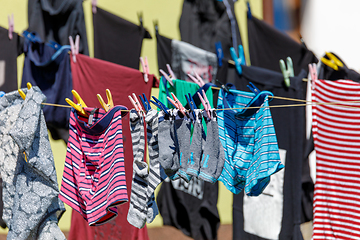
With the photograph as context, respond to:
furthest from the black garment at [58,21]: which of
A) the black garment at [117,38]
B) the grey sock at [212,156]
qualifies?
the grey sock at [212,156]

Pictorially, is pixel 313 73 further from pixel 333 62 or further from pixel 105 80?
pixel 105 80

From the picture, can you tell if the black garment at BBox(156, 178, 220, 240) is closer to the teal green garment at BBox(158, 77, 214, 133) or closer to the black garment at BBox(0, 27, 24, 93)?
the teal green garment at BBox(158, 77, 214, 133)

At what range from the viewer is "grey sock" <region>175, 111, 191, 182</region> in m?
1.84

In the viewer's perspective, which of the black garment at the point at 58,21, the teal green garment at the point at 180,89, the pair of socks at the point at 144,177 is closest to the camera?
the pair of socks at the point at 144,177

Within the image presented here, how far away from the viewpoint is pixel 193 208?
2789 mm

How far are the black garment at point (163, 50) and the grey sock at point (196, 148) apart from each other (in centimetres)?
90

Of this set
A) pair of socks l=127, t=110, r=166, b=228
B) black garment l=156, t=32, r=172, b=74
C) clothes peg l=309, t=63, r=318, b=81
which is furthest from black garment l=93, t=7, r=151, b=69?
clothes peg l=309, t=63, r=318, b=81

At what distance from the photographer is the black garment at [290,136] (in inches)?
88.6

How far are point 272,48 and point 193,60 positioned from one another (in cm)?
52

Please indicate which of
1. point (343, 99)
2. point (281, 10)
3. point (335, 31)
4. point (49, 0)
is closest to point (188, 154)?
point (343, 99)

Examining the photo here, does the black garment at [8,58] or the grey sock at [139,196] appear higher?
the black garment at [8,58]

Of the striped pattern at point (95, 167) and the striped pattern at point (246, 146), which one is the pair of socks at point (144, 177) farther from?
the striped pattern at point (246, 146)

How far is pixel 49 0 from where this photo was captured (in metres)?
2.75

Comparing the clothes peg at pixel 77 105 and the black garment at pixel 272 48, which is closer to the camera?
the clothes peg at pixel 77 105
